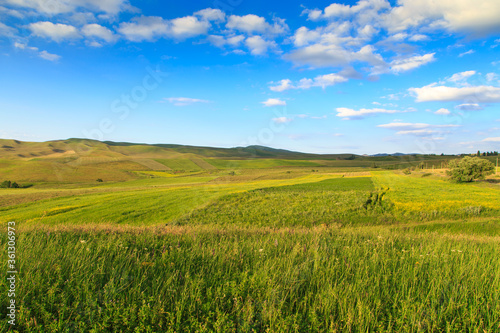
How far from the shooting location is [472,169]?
5381 centimetres

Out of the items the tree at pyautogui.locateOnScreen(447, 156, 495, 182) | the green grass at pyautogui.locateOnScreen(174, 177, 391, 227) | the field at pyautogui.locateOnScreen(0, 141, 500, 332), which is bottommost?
the green grass at pyautogui.locateOnScreen(174, 177, 391, 227)

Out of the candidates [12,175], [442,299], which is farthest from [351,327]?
[12,175]

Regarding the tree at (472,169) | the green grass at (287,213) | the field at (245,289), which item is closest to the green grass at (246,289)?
the field at (245,289)

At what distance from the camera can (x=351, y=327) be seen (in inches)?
118

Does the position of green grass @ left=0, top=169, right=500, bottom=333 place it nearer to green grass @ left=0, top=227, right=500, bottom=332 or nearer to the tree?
green grass @ left=0, top=227, right=500, bottom=332

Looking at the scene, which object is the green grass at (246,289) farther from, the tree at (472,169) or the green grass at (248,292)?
the tree at (472,169)

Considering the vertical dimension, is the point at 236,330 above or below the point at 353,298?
below

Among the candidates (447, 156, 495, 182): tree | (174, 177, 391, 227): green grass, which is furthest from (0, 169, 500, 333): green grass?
(447, 156, 495, 182): tree

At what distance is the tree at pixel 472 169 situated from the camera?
5325 centimetres

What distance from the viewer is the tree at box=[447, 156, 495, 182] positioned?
175ft

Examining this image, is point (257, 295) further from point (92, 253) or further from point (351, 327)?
point (92, 253)

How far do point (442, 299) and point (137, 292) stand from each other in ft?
12.7

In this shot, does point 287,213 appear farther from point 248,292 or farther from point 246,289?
point 248,292

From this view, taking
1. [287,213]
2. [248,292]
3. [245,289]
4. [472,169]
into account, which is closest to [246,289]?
[245,289]
